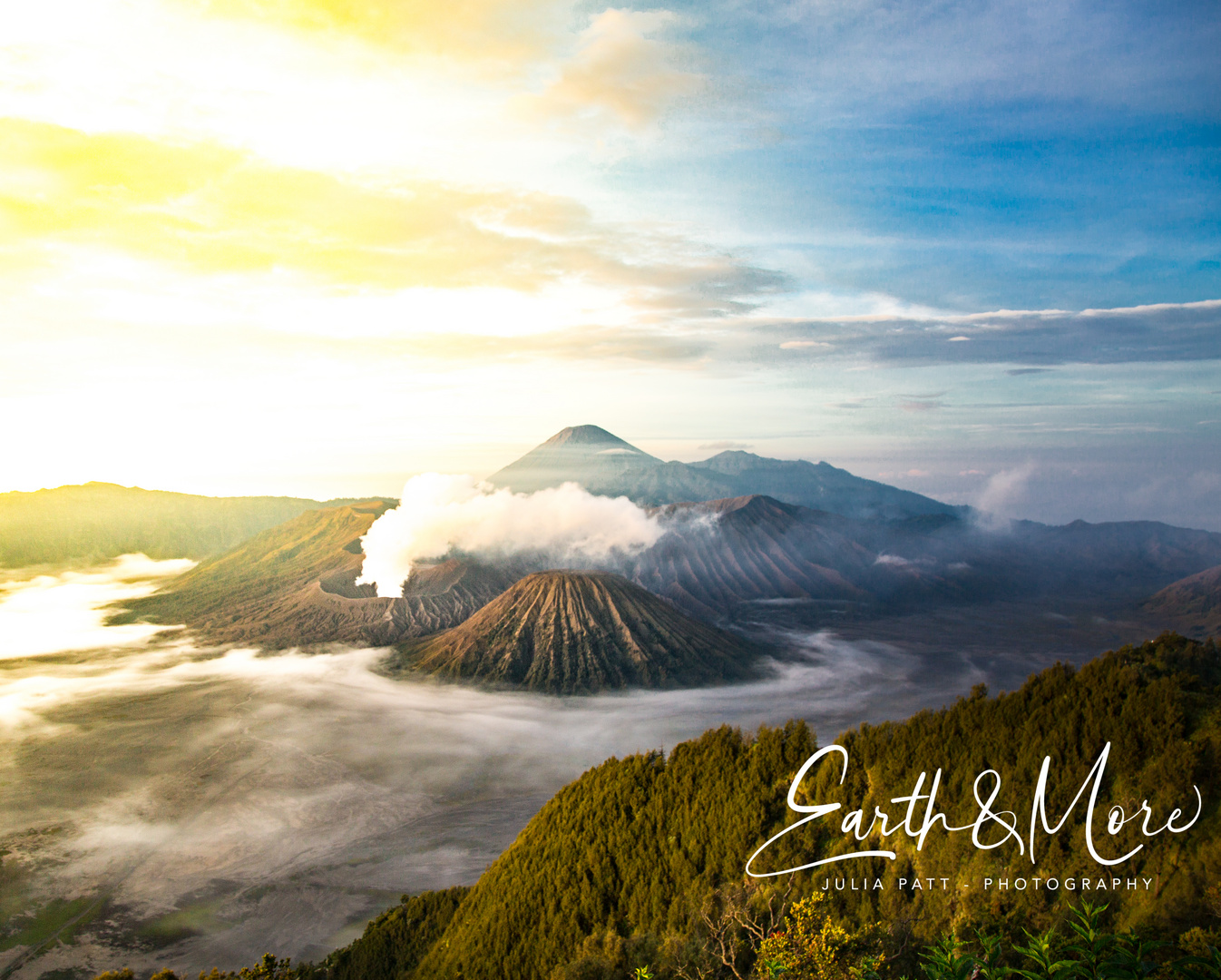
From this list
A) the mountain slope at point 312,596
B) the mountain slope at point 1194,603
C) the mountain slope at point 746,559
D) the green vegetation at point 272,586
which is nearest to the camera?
the mountain slope at point 312,596

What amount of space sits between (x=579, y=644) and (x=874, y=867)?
72.0 meters

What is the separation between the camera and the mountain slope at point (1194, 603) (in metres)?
126

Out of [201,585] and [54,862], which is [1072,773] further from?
[201,585]

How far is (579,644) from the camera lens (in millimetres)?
89188

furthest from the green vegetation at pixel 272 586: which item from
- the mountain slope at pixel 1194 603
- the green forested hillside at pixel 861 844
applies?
the mountain slope at pixel 1194 603

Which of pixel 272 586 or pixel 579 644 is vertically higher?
pixel 272 586

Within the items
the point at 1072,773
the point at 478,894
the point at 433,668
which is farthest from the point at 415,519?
the point at 1072,773

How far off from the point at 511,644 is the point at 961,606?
114424 millimetres

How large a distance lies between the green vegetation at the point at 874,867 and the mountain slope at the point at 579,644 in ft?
180

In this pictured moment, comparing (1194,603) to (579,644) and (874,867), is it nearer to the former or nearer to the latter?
(579,644)

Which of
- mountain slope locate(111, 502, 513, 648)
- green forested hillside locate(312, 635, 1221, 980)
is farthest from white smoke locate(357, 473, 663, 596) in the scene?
green forested hillside locate(312, 635, 1221, 980)

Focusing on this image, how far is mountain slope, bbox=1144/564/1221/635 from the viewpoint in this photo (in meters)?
126

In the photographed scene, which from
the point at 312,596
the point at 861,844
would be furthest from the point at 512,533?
the point at 861,844

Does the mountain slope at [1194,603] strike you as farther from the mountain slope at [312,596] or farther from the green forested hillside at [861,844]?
the green forested hillside at [861,844]
